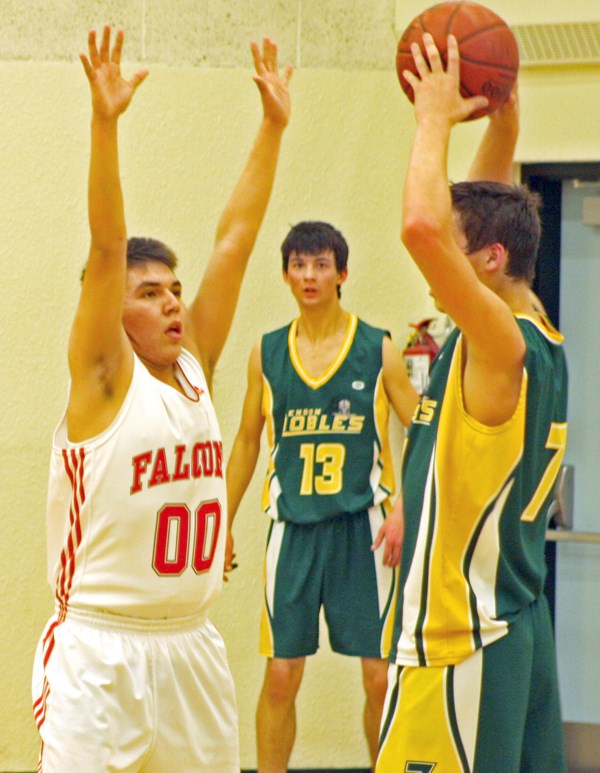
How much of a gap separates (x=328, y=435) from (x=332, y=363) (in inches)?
12.2

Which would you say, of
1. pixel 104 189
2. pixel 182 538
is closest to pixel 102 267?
pixel 104 189

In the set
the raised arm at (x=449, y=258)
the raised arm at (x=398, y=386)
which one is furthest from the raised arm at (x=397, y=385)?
the raised arm at (x=449, y=258)

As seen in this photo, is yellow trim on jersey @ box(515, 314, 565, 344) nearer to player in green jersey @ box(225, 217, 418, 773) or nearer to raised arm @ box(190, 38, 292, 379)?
raised arm @ box(190, 38, 292, 379)

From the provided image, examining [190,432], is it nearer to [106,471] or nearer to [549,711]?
[106,471]

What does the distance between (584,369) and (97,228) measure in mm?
3159

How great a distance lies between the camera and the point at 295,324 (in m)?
4.84

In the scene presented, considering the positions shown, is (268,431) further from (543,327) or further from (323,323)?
(543,327)

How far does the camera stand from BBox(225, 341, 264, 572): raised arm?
15.4 feet

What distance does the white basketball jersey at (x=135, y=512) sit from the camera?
2.70m

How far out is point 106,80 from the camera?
8.36 feet

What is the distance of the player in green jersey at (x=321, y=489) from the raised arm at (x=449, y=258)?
Result: 6.58 feet

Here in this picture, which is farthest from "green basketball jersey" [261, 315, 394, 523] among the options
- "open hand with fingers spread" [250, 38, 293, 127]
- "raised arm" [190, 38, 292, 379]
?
"open hand with fingers spread" [250, 38, 293, 127]

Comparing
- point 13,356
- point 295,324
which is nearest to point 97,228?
point 295,324

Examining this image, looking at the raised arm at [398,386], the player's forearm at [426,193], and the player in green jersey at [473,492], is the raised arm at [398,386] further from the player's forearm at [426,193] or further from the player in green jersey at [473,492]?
the player's forearm at [426,193]
